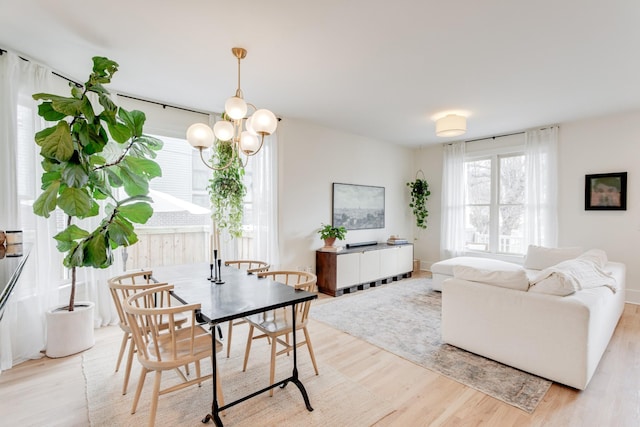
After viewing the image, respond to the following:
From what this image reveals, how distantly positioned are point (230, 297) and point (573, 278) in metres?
2.62

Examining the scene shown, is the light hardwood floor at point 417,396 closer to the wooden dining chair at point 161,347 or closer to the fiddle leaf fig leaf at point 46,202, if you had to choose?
the wooden dining chair at point 161,347

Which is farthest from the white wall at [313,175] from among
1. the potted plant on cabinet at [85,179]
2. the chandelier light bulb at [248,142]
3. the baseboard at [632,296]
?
the baseboard at [632,296]

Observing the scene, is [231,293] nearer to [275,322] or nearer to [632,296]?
[275,322]

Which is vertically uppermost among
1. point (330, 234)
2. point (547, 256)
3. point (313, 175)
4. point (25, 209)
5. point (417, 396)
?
point (313, 175)

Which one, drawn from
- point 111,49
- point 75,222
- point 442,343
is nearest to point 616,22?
point 442,343

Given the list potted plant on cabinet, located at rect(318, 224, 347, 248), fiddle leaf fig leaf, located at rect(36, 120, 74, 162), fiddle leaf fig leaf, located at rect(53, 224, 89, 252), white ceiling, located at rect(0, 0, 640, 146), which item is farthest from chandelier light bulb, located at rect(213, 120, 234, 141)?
potted plant on cabinet, located at rect(318, 224, 347, 248)

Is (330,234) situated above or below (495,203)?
below

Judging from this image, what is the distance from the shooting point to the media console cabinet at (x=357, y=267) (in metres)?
4.68

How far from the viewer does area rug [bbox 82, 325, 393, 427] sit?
195cm

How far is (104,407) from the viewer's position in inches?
81.7

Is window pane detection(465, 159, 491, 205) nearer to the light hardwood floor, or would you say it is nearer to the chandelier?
the light hardwood floor

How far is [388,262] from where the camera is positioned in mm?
5441

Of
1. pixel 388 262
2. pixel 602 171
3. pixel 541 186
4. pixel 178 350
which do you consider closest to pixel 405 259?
pixel 388 262

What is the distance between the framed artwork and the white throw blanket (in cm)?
320
